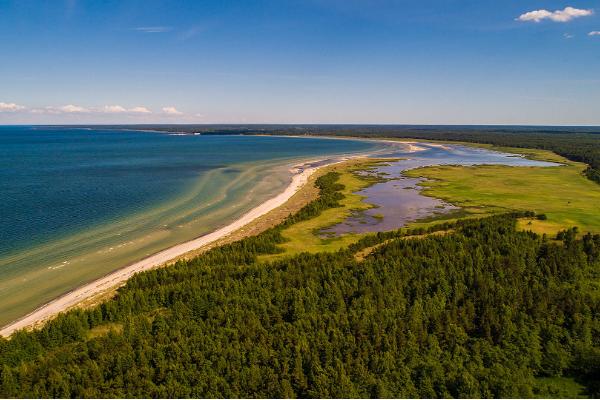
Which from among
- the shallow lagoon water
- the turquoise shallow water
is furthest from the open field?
the turquoise shallow water

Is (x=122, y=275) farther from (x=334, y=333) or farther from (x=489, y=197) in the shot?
(x=489, y=197)

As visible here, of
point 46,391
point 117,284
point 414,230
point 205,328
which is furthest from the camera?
point 414,230

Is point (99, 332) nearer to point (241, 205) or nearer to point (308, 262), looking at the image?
point (308, 262)

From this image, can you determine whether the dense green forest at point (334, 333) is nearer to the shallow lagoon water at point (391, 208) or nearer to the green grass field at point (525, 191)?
the shallow lagoon water at point (391, 208)

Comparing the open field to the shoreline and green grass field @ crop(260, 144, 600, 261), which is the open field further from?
the shoreline

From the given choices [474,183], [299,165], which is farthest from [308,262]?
[299,165]

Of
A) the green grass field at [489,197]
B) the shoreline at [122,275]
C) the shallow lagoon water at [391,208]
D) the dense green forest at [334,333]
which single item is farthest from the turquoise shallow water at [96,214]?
the shallow lagoon water at [391,208]
